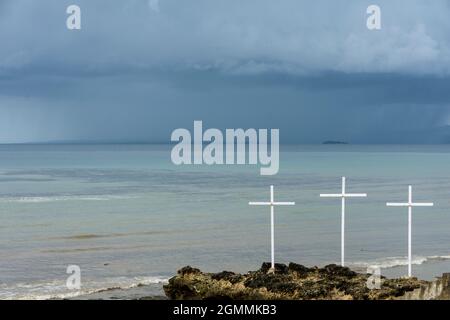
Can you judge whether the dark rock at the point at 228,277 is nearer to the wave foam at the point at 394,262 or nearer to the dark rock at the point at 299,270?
the dark rock at the point at 299,270

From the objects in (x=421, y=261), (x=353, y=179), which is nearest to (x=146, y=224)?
(x=421, y=261)

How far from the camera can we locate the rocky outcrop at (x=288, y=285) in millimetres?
20641

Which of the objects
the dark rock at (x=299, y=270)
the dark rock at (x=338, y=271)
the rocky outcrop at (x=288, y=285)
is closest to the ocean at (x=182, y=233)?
the rocky outcrop at (x=288, y=285)

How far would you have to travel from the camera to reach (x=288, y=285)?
21359mm

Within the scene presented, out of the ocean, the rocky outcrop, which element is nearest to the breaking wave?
the ocean

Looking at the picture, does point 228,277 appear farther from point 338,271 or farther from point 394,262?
point 394,262

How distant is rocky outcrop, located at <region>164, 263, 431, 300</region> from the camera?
2064 cm

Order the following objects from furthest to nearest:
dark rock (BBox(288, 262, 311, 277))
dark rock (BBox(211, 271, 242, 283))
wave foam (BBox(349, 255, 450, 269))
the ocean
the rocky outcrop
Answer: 1. wave foam (BBox(349, 255, 450, 269))
2. the ocean
3. dark rock (BBox(288, 262, 311, 277))
4. dark rock (BBox(211, 271, 242, 283))
5. the rocky outcrop

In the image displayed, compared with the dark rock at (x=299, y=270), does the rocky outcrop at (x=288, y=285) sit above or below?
below

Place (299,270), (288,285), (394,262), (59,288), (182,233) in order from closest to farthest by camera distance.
A: (288,285) < (299,270) < (59,288) < (394,262) < (182,233)

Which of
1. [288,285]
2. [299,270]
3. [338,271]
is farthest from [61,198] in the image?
[288,285]

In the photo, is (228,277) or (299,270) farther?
(299,270)

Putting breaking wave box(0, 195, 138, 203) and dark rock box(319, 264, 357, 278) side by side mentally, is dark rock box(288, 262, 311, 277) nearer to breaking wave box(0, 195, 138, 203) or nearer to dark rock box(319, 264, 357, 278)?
dark rock box(319, 264, 357, 278)
